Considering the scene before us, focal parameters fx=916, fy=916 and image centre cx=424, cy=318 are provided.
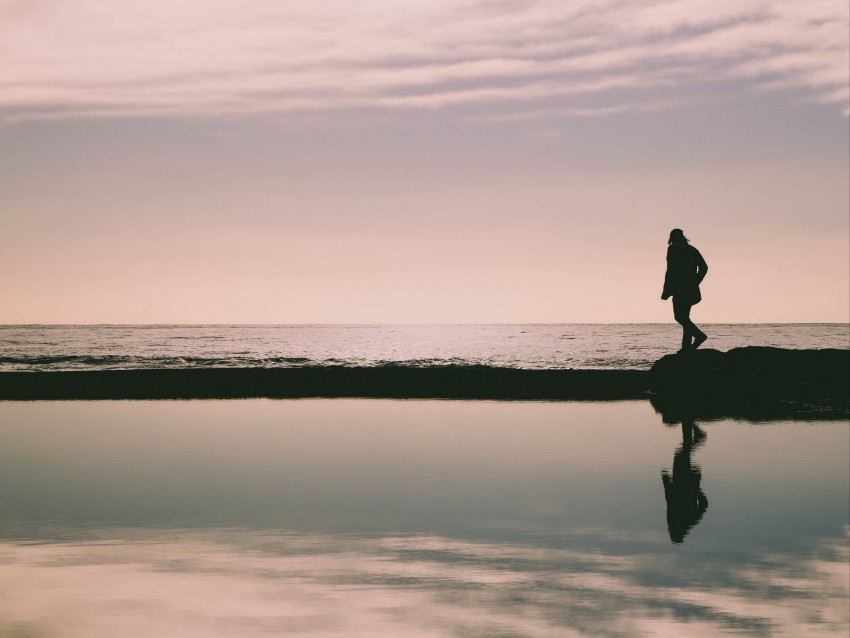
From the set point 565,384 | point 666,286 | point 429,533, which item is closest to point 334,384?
point 565,384

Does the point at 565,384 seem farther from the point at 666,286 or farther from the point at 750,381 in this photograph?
the point at 750,381

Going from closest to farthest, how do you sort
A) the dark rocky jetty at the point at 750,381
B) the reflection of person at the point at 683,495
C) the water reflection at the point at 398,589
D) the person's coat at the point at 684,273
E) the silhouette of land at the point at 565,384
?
the water reflection at the point at 398,589 → the reflection of person at the point at 683,495 → the dark rocky jetty at the point at 750,381 → the silhouette of land at the point at 565,384 → the person's coat at the point at 684,273

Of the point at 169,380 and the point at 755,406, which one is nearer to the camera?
the point at 755,406

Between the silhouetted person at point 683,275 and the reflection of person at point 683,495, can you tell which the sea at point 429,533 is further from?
the silhouetted person at point 683,275

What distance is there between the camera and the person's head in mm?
16656

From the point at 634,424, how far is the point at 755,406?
299 cm

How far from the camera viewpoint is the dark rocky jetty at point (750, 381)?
14.2 meters

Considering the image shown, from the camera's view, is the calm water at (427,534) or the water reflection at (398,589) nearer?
the water reflection at (398,589)

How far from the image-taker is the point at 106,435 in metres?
11.3

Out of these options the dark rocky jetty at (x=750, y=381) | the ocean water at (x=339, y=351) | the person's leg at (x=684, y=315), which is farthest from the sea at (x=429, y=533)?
the ocean water at (x=339, y=351)

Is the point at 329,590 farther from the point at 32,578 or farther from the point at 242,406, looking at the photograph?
the point at 242,406

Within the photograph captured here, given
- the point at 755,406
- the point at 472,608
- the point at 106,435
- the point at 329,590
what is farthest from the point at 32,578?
the point at 755,406

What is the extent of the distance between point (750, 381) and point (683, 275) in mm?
2247

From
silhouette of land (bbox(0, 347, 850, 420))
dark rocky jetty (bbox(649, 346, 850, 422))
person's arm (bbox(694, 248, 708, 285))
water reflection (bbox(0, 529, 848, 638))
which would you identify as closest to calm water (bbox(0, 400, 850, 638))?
water reflection (bbox(0, 529, 848, 638))
